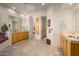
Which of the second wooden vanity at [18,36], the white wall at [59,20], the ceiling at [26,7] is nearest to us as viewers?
the ceiling at [26,7]

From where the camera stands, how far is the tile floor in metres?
2.72

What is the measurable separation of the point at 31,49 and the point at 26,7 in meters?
0.86

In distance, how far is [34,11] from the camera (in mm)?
2820

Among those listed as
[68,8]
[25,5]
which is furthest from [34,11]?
[68,8]

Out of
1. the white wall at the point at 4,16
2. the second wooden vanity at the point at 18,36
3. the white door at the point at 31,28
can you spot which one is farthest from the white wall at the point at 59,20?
the white wall at the point at 4,16

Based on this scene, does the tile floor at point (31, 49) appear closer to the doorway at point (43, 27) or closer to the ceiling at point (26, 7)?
the doorway at point (43, 27)

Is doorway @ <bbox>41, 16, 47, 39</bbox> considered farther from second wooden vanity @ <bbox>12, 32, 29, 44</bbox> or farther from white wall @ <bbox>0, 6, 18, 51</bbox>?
white wall @ <bbox>0, 6, 18, 51</bbox>

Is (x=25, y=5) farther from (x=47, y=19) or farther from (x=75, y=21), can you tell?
(x=75, y=21)

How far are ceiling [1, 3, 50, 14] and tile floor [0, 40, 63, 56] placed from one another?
65 cm

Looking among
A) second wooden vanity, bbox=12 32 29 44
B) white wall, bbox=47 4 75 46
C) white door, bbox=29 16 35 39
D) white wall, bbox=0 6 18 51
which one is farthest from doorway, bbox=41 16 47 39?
white wall, bbox=0 6 18 51

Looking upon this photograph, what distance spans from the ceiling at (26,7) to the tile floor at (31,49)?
0.65m

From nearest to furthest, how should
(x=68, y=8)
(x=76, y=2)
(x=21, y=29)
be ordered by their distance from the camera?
1. (x=76, y=2)
2. (x=68, y=8)
3. (x=21, y=29)

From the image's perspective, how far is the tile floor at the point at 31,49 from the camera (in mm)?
2717

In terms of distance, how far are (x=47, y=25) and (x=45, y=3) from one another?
51 cm
